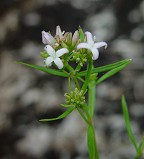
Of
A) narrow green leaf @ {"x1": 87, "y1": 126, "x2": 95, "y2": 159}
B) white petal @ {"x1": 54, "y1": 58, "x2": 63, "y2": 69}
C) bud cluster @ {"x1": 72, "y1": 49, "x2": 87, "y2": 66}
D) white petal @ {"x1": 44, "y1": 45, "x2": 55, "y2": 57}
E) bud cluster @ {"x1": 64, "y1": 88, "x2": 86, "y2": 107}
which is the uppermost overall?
white petal @ {"x1": 44, "y1": 45, "x2": 55, "y2": 57}

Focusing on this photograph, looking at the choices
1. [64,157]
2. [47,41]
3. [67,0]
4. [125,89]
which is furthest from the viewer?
[67,0]

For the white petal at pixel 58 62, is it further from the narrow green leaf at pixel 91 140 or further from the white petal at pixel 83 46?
the narrow green leaf at pixel 91 140

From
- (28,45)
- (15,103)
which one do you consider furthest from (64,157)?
(28,45)

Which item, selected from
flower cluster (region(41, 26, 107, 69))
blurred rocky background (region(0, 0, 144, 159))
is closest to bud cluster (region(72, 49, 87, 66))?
flower cluster (region(41, 26, 107, 69))

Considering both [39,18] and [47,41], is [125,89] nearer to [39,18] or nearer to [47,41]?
[39,18]

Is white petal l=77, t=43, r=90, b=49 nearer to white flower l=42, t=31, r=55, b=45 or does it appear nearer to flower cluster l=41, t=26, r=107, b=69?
flower cluster l=41, t=26, r=107, b=69

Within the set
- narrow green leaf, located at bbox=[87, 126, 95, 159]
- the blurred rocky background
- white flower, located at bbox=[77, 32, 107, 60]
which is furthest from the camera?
the blurred rocky background
